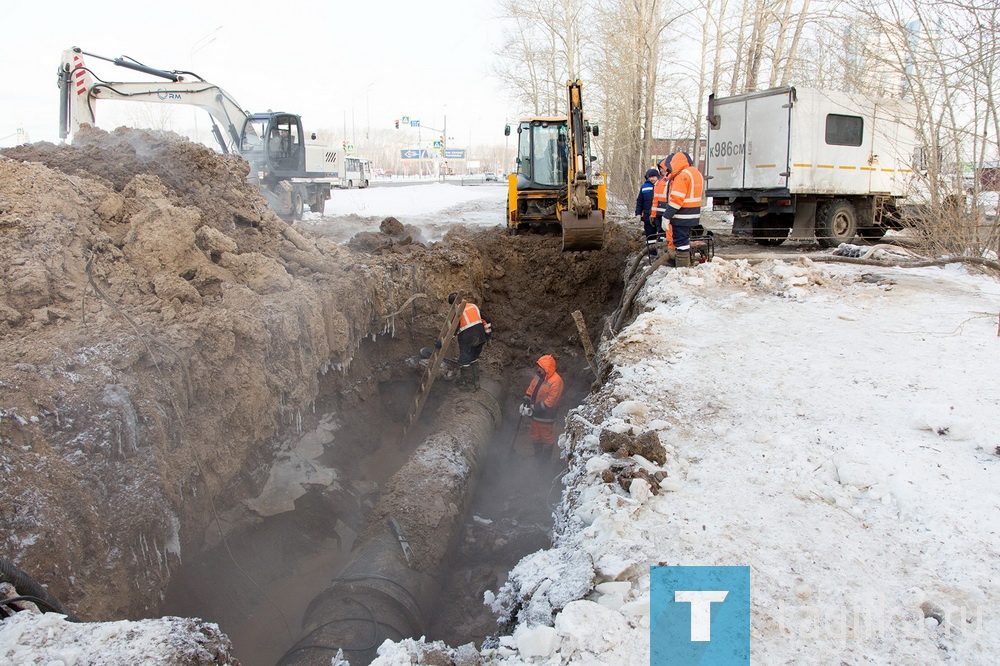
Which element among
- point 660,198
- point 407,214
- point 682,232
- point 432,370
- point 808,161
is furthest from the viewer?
point 407,214

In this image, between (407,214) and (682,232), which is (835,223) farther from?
(407,214)

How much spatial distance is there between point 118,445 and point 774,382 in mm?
4716

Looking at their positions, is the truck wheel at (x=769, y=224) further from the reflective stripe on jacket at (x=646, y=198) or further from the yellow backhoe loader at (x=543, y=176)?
the reflective stripe on jacket at (x=646, y=198)

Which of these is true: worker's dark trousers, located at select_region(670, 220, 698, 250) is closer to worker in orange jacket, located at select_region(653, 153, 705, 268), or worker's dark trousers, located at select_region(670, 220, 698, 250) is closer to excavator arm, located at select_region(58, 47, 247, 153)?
worker in orange jacket, located at select_region(653, 153, 705, 268)

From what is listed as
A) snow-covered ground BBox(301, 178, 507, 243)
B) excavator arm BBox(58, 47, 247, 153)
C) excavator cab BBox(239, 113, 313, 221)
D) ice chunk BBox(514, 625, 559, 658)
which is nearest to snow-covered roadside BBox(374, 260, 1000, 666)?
ice chunk BBox(514, 625, 559, 658)

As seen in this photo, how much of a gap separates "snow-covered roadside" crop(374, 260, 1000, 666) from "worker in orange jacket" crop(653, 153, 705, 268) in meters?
2.50

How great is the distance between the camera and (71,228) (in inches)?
200

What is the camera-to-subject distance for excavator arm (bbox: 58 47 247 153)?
9.30m

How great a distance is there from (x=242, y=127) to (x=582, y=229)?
828 centimetres

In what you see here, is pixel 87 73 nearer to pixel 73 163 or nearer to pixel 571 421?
pixel 73 163

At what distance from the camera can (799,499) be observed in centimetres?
329

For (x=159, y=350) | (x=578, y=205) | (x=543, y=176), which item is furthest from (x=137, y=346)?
(x=543, y=176)

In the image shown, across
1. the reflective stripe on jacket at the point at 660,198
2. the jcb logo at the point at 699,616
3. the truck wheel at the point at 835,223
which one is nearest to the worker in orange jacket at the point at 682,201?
the reflective stripe on jacket at the point at 660,198

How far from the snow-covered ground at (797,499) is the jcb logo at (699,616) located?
0.05 m
